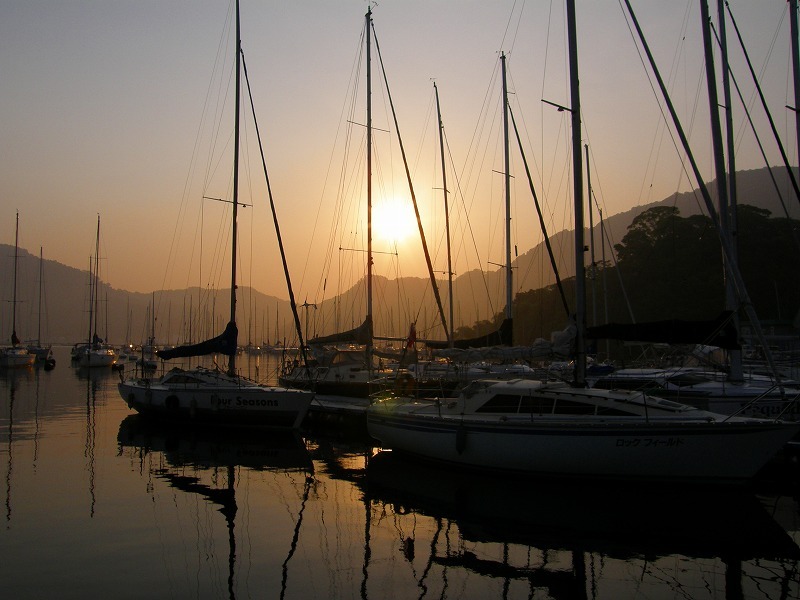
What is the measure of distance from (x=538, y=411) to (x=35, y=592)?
11336 mm

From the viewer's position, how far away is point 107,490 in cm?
1702

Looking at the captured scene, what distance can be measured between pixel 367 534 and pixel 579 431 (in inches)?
220

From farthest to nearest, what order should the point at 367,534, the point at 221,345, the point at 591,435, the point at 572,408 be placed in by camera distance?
the point at 221,345 < the point at 572,408 < the point at 591,435 < the point at 367,534

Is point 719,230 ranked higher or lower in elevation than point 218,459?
higher

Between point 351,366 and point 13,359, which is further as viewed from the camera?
point 13,359

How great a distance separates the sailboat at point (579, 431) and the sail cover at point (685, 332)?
143 centimetres

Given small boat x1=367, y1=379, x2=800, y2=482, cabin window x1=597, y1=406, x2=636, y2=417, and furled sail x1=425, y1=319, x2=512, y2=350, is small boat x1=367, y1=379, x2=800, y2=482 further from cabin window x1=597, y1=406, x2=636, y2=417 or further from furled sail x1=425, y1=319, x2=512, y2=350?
furled sail x1=425, y1=319, x2=512, y2=350

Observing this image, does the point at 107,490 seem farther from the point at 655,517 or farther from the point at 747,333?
the point at 747,333

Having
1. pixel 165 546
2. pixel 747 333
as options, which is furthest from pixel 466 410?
pixel 747 333

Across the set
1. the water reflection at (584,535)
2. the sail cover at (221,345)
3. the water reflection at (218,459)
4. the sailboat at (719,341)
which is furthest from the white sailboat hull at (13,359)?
the water reflection at (584,535)

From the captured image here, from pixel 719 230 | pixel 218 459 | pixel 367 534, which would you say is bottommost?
pixel 367 534

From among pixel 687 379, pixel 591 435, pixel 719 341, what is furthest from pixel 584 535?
pixel 687 379

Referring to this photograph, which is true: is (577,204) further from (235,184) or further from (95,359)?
(95,359)

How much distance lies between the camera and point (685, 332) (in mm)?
16969
